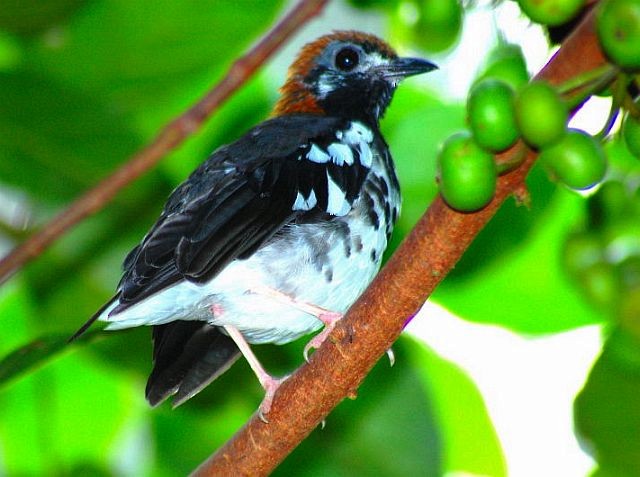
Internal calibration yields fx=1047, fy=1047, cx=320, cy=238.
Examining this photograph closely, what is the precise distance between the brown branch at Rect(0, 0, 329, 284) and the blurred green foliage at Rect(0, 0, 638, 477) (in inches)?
28.4

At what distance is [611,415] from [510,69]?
4.08 feet

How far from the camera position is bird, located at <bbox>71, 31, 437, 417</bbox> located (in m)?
3.52

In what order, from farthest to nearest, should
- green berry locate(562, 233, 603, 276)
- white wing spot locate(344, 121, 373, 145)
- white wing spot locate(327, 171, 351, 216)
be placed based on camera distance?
white wing spot locate(344, 121, 373, 145) → white wing spot locate(327, 171, 351, 216) → green berry locate(562, 233, 603, 276)

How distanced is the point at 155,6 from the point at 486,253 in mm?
1478

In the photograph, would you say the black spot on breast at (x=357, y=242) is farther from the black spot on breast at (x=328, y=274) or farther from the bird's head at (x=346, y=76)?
the bird's head at (x=346, y=76)

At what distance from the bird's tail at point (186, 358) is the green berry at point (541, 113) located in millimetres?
1983

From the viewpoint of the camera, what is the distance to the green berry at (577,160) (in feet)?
6.82

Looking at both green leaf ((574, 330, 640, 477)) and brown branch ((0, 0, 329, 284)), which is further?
green leaf ((574, 330, 640, 477))

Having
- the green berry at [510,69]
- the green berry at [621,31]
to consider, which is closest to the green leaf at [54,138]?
the green berry at [510,69]

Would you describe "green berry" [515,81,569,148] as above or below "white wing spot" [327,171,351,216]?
above

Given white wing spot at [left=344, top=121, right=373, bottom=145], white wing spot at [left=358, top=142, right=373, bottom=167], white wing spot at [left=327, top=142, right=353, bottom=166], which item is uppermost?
white wing spot at [left=327, top=142, right=353, bottom=166]

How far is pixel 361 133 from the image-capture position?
4387mm

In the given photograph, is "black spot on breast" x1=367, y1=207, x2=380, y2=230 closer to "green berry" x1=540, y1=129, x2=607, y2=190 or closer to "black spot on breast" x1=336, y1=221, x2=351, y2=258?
"black spot on breast" x1=336, y1=221, x2=351, y2=258

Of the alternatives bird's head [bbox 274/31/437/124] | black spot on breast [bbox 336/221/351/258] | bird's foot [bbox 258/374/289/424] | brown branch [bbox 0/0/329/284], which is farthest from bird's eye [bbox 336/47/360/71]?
brown branch [bbox 0/0/329/284]
